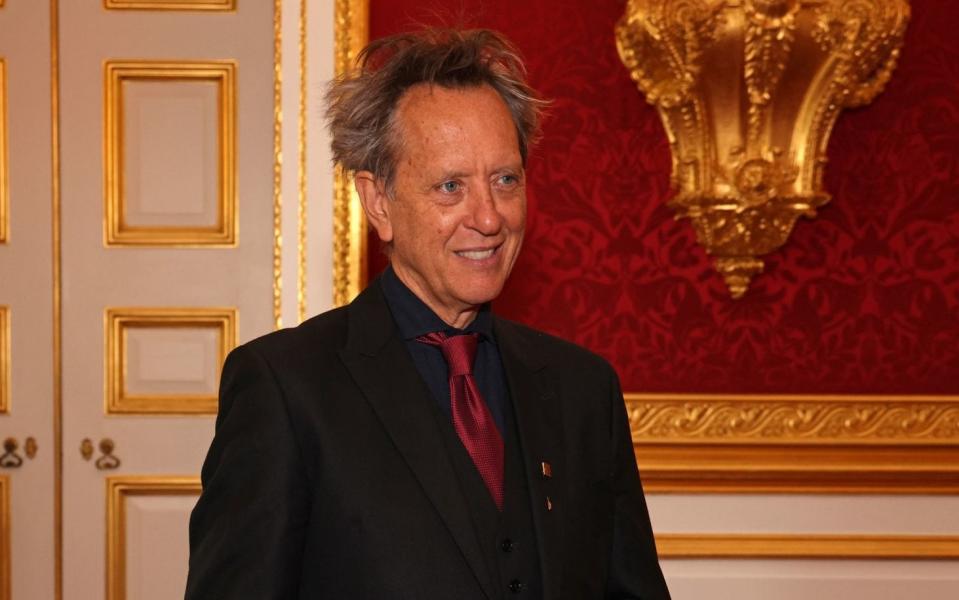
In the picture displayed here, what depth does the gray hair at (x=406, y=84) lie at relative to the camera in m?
1.83

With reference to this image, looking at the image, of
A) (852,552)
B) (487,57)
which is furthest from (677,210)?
(487,57)

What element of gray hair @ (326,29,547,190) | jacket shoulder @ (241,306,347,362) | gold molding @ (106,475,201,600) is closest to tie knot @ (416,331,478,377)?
jacket shoulder @ (241,306,347,362)

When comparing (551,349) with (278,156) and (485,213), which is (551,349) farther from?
(278,156)

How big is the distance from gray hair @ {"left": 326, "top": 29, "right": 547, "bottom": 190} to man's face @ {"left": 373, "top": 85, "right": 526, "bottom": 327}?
21mm

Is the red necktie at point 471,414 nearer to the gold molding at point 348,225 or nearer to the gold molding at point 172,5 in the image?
the gold molding at point 348,225

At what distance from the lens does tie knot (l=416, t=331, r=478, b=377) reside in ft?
5.99

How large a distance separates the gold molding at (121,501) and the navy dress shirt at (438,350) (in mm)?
1991

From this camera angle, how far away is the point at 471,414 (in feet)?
5.89

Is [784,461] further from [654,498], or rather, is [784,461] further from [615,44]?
[615,44]

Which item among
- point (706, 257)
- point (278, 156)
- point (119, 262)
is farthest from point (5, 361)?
point (706, 257)

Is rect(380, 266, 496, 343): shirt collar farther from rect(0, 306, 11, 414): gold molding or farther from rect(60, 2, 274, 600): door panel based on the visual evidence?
rect(0, 306, 11, 414): gold molding

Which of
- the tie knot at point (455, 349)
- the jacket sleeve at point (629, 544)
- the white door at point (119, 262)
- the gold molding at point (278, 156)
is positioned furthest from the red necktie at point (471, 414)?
the white door at point (119, 262)

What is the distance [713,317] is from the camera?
3.54m

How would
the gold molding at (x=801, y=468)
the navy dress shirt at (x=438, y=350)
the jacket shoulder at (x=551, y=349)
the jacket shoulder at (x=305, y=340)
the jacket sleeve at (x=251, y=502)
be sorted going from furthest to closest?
the gold molding at (x=801, y=468) → the jacket shoulder at (x=551, y=349) → the navy dress shirt at (x=438, y=350) → the jacket shoulder at (x=305, y=340) → the jacket sleeve at (x=251, y=502)
